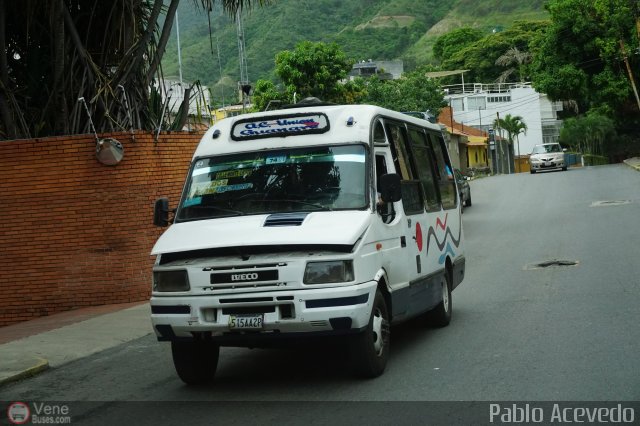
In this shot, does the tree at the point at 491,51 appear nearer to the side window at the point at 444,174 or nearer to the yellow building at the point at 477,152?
the yellow building at the point at 477,152

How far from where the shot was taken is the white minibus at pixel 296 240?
24.0 ft

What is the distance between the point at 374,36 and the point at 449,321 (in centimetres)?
13309

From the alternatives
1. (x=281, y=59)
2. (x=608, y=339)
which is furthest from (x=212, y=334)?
(x=281, y=59)

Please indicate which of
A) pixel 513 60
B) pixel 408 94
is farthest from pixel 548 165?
pixel 513 60

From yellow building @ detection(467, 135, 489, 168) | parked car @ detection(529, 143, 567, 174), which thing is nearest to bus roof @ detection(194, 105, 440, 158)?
parked car @ detection(529, 143, 567, 174)

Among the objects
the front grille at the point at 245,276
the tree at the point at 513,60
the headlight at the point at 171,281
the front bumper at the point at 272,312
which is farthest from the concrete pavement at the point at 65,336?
the tree at the point at 513,60

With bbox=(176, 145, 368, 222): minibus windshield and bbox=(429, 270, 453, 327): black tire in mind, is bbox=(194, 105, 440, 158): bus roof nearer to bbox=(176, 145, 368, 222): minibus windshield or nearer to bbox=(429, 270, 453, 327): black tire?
bbox=(176, 145, 368, 222): minibus windshield

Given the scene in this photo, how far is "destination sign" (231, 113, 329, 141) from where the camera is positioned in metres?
8.68

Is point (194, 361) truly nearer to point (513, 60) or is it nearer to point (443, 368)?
point (443, 368)

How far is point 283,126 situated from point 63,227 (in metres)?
7.34

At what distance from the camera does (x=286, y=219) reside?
777 centimetres

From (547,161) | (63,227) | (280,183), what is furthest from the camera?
(547,161)

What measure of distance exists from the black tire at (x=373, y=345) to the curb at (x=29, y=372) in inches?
146

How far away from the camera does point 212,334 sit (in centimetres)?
753
